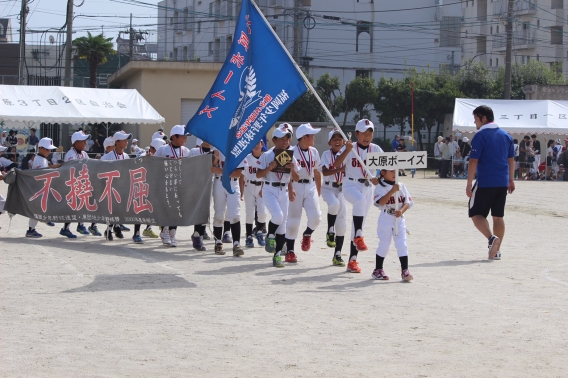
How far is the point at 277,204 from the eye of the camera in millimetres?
11242

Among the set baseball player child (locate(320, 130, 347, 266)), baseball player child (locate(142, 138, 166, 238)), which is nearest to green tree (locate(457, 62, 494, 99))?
baseball player child (locate(142, 138, 166, 238))

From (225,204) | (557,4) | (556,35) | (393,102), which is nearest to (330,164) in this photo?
(225,204)

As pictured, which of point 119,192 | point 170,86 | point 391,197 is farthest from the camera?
point 170,86

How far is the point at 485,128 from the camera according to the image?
12.2 m

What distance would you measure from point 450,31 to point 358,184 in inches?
2443

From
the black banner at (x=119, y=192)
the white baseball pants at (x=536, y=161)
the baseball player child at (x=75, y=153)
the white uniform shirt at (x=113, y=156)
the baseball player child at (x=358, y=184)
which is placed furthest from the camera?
the white baseball pants at (x=536, y=161)

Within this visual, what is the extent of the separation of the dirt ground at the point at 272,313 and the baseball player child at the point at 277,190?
0.35 metres

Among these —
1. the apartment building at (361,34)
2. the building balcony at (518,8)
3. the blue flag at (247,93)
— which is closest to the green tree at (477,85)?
the apartment building at (361,34)

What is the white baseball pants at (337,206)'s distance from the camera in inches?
444

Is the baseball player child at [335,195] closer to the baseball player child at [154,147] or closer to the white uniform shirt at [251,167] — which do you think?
the white uniform shirt at [251,167]

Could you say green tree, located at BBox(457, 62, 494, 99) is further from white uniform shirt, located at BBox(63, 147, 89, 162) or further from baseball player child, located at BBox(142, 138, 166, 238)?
white uniform shirt, located at BBox(63, 147, 89, 162)

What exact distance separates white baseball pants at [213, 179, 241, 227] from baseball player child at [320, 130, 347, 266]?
1.43m

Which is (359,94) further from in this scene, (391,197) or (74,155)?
(391,197)

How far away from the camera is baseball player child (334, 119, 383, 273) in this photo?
10.6 meters
